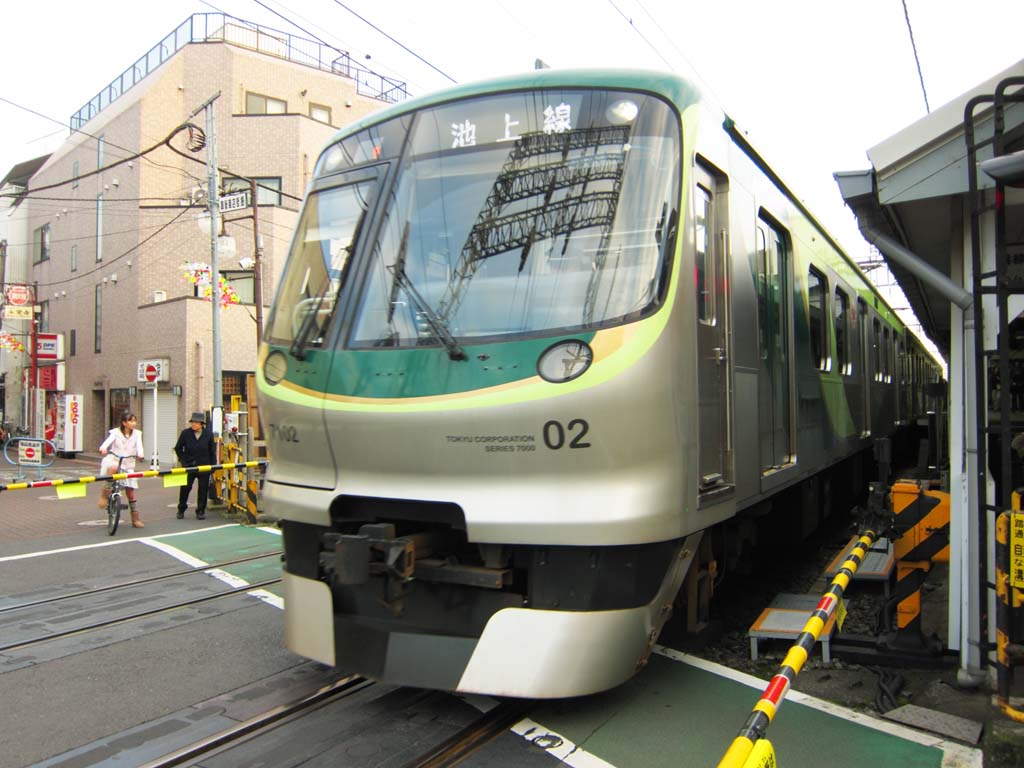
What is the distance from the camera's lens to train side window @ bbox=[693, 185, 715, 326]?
4242 mm

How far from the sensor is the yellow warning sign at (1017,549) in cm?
363

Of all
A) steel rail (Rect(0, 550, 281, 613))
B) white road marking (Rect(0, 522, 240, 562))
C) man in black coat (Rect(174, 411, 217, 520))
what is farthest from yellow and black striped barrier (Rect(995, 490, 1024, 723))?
man in black coat (Rect(174, 411, 217, 520))

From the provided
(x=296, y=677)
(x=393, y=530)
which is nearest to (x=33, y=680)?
(x=296, y=677)

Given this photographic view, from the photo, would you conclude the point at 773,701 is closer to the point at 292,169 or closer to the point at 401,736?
the point at 401,736

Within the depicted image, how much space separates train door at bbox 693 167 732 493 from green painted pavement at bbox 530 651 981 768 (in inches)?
45.3

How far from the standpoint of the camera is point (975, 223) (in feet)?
13.3

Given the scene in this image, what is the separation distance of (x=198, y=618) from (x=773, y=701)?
4775 millimetres

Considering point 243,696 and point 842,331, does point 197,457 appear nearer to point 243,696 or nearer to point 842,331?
point 243,696

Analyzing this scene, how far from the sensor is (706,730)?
402cm

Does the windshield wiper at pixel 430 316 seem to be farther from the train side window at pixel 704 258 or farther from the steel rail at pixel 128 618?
the steel rail at pixel 128 618

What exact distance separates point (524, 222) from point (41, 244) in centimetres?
3706

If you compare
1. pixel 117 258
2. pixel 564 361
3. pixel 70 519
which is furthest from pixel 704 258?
pixel 117 258

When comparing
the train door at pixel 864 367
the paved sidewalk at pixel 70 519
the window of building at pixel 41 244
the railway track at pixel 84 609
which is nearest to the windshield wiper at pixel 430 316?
the railway track at pixel 84 609

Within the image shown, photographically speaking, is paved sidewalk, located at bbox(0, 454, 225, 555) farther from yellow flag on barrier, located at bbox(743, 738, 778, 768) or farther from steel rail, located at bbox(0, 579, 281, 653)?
yellow flag on barrier, located at bbox(743, 738, 778, 768)
